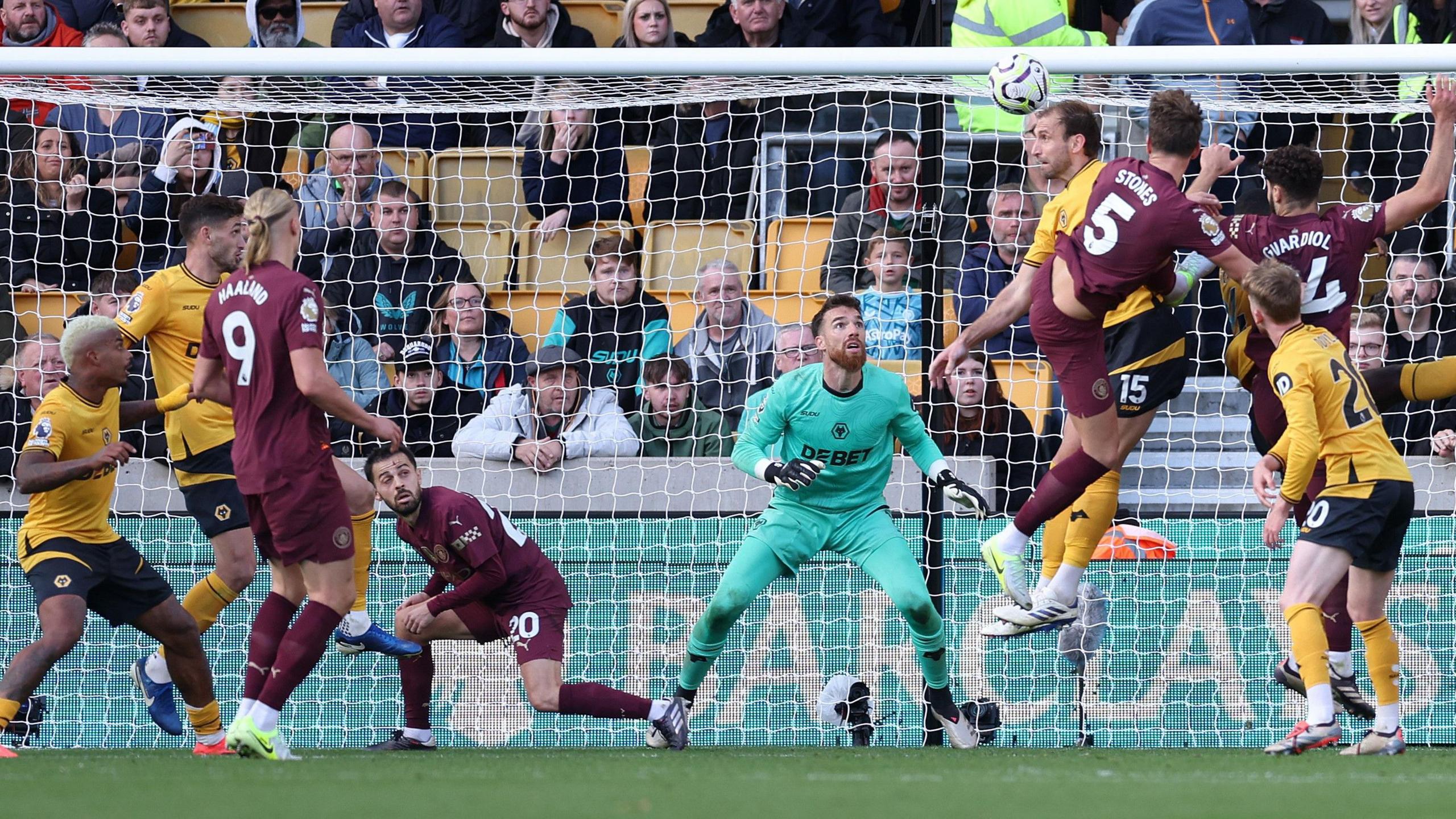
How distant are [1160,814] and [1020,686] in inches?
170

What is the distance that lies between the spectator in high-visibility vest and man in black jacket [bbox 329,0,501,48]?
2866mm

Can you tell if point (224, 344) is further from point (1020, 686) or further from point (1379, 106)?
point (1379, 106)

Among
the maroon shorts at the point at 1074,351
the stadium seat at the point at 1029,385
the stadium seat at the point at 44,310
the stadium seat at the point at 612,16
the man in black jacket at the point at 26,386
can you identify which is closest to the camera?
the maroon shorts at the point at 1074,351

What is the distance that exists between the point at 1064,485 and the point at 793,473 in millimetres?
1135

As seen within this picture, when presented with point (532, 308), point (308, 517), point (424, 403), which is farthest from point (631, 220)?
point (308, 517)

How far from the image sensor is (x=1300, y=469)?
5793 millimetres

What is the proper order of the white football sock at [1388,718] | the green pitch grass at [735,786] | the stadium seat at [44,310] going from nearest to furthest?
the green pitch grass at [735,786] → the white football sock at [1388,718] → the stadium seat at [44,310]

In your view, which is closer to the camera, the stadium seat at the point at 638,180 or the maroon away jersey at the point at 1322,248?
the maroon away jersey at the point at 1322,248

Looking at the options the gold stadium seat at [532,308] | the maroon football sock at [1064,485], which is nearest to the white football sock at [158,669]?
the gold stadium seat at [532,308]

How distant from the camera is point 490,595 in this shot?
7.28 m

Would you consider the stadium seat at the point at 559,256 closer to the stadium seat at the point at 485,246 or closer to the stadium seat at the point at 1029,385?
the stadium seat at the point at 485,246

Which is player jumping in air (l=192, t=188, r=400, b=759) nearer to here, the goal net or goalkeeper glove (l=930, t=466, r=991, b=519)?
the goal net

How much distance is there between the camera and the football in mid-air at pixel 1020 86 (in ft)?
22.0

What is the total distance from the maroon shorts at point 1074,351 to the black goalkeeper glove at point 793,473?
111 centimetres
